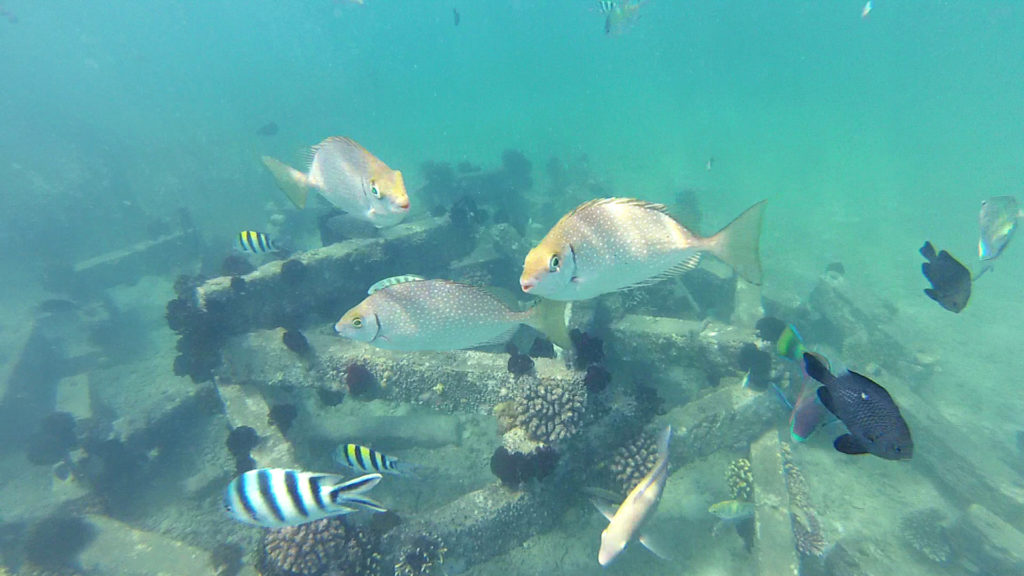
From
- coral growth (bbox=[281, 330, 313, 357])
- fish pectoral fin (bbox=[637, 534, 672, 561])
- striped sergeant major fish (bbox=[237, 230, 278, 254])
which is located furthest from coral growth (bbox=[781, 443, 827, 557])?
striped sergeant major fish (bbox=[237, 230, 278, 254])

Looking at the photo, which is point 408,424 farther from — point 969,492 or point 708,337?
point 969,492

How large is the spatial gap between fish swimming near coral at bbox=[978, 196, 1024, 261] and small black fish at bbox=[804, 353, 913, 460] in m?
3.30

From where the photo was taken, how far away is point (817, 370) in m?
2.12

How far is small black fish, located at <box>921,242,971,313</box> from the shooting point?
325 cm

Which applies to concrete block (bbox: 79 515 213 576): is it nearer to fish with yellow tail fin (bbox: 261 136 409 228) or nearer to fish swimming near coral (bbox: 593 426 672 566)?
fish swimming near coral (bbox: 593 426 672 566)

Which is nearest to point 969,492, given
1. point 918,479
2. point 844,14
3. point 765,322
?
point 918,479

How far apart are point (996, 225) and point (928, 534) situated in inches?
229

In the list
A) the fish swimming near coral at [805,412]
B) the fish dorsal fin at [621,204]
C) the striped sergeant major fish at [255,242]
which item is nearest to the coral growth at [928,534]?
the fish swimming near coral at [805,412]

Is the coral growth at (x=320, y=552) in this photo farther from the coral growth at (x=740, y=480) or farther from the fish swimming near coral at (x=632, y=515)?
the coral growth at (x=740, y=480)

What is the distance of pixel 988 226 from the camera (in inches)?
152

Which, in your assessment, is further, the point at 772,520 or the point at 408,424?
the point at 408,424

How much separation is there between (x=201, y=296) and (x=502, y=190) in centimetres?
1236

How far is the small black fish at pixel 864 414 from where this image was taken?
76.9 inches

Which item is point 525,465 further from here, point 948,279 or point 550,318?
point 948,279
